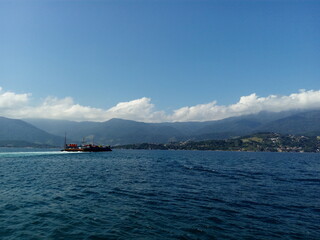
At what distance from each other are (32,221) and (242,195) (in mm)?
38837

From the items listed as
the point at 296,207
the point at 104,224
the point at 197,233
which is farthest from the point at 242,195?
the point at 104,224

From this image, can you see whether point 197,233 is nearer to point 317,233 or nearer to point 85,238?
point 85,238

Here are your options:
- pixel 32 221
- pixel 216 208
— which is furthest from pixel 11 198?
pixel 216 208

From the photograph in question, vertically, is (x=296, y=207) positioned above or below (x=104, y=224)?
below

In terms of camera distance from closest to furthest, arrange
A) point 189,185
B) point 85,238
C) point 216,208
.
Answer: point 85,238 < point 216,208 < point 189,185

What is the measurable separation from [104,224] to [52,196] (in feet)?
64.2

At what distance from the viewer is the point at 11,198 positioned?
39.0 meters

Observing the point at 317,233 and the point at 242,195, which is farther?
the point at 242,195

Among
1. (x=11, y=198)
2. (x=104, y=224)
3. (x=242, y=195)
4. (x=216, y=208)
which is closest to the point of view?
(x=104, y=224)

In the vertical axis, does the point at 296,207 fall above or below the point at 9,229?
below

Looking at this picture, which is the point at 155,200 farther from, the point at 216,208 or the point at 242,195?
the point at 242,195

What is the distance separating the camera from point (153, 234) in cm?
2459

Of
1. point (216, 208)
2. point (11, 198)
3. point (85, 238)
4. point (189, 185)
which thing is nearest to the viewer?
point (85, 238)

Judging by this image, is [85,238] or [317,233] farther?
[317,233]
